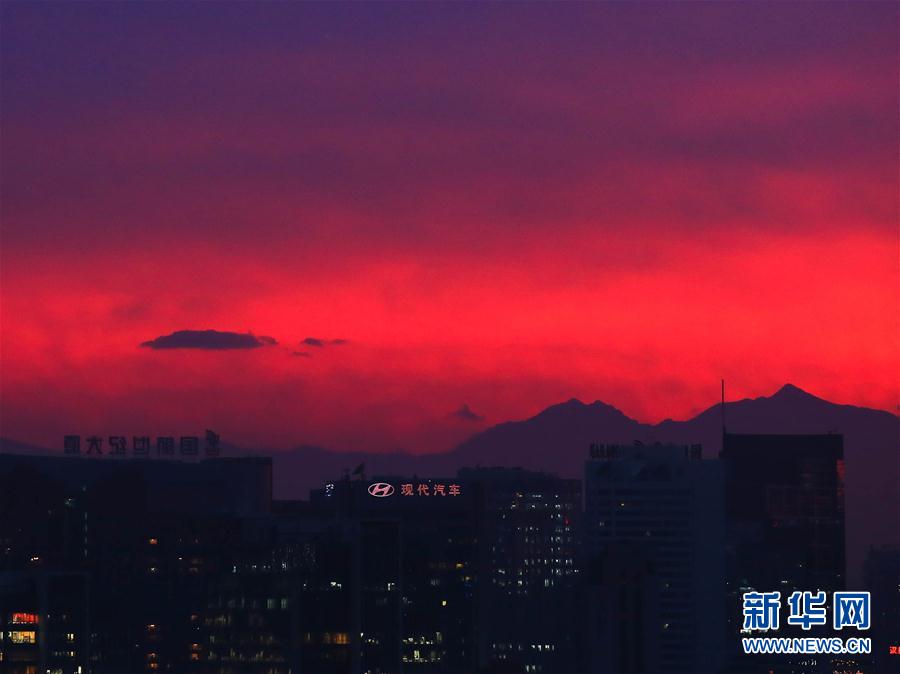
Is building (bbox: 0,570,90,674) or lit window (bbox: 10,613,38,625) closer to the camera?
building (bbox: 0,570,90,674)

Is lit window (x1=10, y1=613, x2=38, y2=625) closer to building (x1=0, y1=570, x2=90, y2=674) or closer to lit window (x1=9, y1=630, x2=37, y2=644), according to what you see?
building (x1=0, y1=570, x2=90, y2=674)

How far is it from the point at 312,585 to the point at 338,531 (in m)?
14.6

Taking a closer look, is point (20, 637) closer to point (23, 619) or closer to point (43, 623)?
point (23, 619)

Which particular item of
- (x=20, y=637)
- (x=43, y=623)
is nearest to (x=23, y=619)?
(x=20, y=637)

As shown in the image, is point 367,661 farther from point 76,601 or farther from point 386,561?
point 76,601

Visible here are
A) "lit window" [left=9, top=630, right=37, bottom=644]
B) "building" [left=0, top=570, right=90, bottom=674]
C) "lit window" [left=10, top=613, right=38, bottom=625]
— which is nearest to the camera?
"lit window" [left=9, top=630, right=37, bottom=644]

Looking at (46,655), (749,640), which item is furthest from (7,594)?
(749,640)

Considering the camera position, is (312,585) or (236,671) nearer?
(312,585)

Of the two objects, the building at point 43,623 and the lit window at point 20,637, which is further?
the building at point 43,623

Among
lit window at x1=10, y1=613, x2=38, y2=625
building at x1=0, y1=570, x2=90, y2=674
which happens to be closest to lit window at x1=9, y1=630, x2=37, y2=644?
building at x1=0, y1=570, x2=90, y2=674

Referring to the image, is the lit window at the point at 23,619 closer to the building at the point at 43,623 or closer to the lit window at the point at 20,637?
the building at the point at 43,623

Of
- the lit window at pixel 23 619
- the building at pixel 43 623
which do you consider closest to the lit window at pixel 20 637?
the building at pixel 43 623

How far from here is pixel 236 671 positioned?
650 ft

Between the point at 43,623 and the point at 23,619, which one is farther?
the point at 43,623
